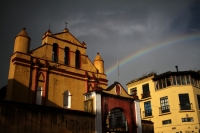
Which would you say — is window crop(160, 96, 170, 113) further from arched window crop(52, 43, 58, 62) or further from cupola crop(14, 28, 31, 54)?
cupola crop(14, 28, 31, 54)

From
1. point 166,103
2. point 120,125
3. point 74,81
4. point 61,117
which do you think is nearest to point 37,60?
point 74,81

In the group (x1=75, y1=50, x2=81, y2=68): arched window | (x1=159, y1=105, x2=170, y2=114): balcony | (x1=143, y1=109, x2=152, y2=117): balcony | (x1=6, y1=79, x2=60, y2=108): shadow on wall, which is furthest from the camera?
(x1=143, y1=109, x2=152, y2=117): balcony

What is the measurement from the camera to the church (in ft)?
47.9

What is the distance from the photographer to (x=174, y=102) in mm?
32500

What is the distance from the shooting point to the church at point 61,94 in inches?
575

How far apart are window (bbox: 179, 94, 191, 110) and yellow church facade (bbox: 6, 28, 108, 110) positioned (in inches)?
494

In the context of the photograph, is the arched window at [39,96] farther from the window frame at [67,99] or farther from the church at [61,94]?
the window frame at [67,99]

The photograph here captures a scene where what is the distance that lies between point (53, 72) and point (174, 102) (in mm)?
18800

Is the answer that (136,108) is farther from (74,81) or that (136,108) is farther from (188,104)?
(188,104)

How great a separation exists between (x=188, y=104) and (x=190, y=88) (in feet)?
7.69

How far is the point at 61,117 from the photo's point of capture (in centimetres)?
1576

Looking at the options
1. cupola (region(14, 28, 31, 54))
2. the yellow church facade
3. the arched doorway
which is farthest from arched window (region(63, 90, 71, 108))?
cupola (region(14, 28, 31, 54))

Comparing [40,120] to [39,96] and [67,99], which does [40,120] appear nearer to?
[39,96]

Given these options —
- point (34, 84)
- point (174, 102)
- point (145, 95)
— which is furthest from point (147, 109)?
point (34, 84)
